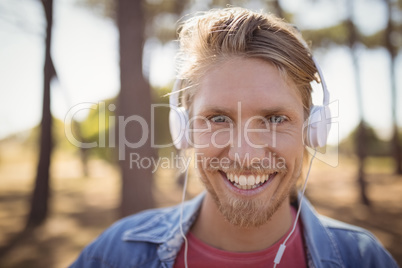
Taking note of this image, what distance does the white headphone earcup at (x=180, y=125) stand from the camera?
6.36 feet

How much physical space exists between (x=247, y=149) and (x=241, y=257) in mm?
647

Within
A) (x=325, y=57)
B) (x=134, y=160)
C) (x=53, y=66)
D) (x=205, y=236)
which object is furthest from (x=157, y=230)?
(x=325, y=57)

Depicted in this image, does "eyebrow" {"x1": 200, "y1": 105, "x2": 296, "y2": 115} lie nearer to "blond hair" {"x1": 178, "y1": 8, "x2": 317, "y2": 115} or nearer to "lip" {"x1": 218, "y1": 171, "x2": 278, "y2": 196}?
"blond hair" {"x1": 178, "y1": 8, "x2": 317, "y2": 115}

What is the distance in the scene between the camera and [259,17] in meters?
1.76

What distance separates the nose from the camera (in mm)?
1573

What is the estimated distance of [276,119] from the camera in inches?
65.7

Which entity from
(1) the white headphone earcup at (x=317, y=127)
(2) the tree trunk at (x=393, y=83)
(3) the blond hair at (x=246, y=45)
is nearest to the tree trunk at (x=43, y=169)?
(3) the blond hair at (x=246, y=45)

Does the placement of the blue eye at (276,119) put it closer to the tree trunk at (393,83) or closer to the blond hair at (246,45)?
the blond hair at (246,45)

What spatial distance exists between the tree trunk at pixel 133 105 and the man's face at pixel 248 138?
12.8ft

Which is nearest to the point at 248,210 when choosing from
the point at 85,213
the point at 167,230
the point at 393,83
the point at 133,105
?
the point at 167,230

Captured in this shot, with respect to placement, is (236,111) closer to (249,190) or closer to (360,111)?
(249,190)

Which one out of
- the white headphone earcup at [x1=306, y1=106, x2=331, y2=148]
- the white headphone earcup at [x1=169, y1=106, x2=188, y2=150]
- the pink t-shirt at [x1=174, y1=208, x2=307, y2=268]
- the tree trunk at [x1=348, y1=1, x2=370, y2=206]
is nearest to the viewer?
the pink t-shirt at [x1=174, y1=208, x2=307, y2=268]

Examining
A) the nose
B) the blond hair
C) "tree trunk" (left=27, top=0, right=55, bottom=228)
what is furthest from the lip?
"tree trunk" (left=27, top=0, right=55, bottom=228)

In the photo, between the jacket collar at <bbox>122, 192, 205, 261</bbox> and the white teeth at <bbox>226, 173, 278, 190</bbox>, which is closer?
the white teeth at <bbox>226, 173, 278, 190</bbox>
